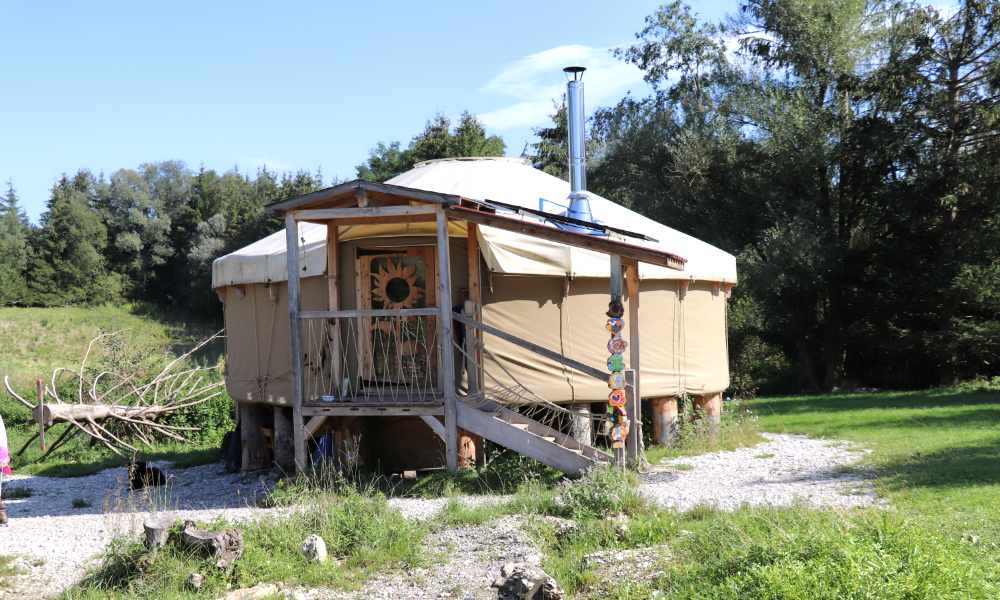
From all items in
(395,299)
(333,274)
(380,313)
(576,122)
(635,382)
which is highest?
(576,122)

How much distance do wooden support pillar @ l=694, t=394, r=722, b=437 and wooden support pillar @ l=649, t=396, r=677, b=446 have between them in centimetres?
52

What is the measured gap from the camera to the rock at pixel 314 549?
420 cm

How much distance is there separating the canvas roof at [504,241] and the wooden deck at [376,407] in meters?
1.35

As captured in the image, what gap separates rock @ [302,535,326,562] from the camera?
4.20m

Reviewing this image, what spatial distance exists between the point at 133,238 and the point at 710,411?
104 feet

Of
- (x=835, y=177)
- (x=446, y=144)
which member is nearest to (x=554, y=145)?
(x=446, y=144)

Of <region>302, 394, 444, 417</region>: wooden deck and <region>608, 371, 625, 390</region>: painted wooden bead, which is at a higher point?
<region>608, 371, 625, 390</region>: painted wooden bead

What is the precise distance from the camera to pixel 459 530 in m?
4.79

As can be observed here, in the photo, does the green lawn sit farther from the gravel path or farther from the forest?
the forest

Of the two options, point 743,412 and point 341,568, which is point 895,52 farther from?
point 341,568

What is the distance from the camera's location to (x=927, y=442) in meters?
7.34

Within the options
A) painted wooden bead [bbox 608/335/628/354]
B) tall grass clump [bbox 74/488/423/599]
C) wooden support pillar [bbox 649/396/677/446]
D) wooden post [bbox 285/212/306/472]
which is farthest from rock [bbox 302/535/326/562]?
wooden support pillar [bbox 649/396/677/446]

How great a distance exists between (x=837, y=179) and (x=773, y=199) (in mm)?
1708

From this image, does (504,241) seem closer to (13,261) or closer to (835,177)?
(835,177)
